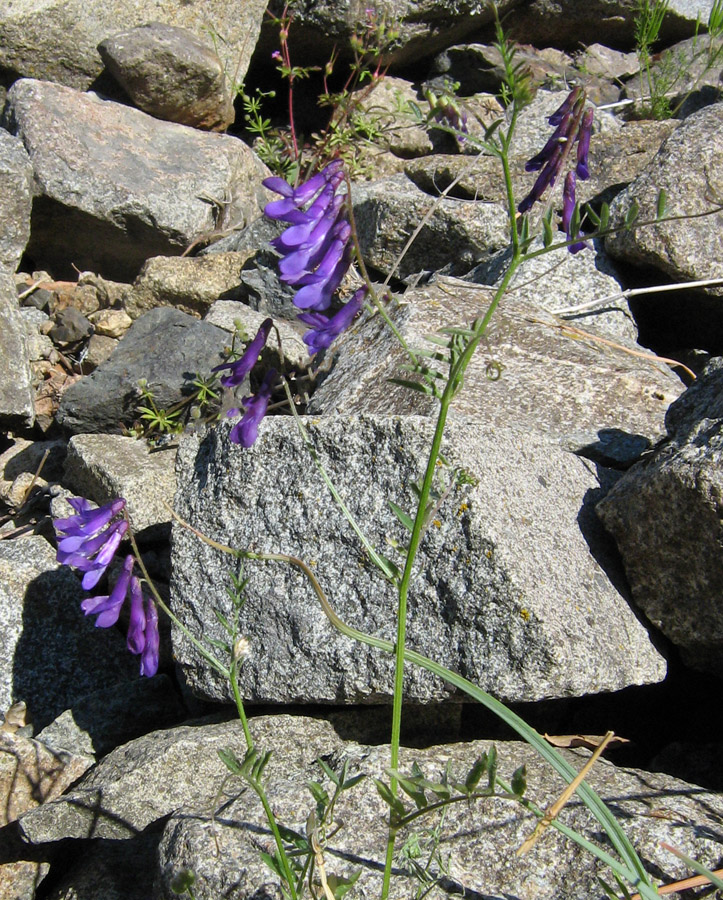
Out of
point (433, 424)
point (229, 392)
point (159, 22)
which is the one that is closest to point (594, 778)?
point (433, 424)

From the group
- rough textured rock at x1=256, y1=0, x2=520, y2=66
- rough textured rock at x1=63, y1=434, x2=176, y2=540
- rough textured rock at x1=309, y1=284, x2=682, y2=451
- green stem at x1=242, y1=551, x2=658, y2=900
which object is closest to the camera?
green stem at x1=242, y1=551, x2=658, y2=900

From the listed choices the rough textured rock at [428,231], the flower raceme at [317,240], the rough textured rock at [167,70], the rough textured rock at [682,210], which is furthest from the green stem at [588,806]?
the rough textured rock at [167,70]

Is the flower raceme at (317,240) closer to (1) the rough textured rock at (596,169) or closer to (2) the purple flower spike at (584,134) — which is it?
(2) the purple flower spike at (584,134)

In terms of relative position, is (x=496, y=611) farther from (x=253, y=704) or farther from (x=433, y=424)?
(x=253, y=704)

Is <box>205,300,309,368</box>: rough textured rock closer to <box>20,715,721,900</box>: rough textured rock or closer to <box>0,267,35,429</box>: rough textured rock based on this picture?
A: <box>0,267,35,429</box>: rough textured rock

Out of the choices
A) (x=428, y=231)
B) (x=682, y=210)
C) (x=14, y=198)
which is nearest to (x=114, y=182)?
(x=14, y=198)

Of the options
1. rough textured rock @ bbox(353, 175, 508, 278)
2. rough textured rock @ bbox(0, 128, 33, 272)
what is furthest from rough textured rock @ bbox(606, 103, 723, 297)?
rough textured rock @ bbox(0, 128, 33, 272)

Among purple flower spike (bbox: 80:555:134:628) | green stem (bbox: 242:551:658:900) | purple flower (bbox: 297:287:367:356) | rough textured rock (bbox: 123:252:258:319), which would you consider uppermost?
purple flower (bbox: 297:287:367:356)

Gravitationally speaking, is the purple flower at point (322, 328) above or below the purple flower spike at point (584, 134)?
below
